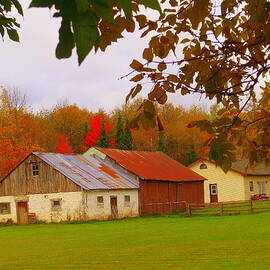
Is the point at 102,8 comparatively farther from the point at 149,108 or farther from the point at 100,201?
the point at 100,201

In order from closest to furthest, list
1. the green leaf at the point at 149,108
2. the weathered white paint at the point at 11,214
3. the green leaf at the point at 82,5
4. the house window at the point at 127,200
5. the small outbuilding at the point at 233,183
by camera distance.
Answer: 1. the green leaf at the point at 82,5
2. the green leaf at the point at 149,108
3. the weathered white paint at the point at 11,214
4. the house window at the point at 127,200
5. the small outbuilding at the point at 233,183

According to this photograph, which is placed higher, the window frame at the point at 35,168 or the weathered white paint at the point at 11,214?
the window frame at the point at 35,168

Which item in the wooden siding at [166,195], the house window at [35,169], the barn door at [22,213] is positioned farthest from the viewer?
the wooden siding at [166,195]

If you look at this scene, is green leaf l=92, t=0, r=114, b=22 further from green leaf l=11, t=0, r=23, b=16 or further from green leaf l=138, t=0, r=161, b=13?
green leaf l=11, t=0, r=23, b=16

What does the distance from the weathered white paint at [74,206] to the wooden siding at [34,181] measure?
375mm

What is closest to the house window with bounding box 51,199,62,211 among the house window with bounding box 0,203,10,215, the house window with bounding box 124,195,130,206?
the house window with bounding box 0,203,10,215

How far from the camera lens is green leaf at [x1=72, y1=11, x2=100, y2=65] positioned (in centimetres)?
174

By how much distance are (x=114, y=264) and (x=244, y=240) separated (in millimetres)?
6541

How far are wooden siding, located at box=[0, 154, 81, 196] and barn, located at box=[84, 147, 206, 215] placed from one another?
6.60 metres

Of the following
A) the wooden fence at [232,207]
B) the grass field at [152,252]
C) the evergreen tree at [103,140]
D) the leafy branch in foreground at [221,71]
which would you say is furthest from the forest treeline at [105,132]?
the leafy branch in foreground at [221,71]

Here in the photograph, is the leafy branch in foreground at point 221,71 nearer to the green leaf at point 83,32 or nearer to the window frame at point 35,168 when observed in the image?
the green leaf at point 83,32

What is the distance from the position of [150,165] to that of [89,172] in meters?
8.45

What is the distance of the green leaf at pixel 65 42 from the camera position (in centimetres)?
176

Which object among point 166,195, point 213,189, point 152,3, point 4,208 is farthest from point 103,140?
point 152,3
